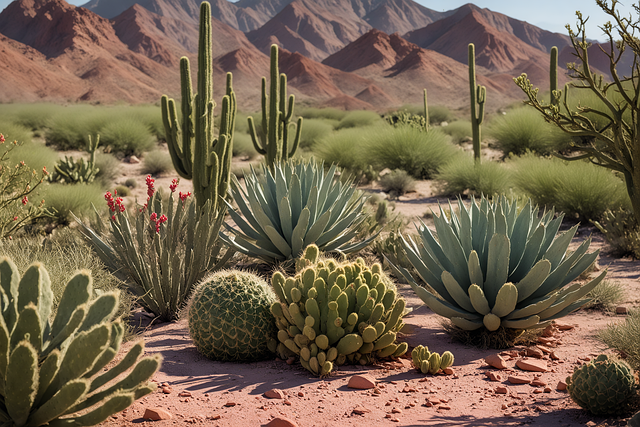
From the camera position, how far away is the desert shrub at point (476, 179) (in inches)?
484

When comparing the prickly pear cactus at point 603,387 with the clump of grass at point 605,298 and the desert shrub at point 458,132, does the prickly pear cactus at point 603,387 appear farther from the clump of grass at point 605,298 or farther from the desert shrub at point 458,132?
the desert shrub at point 458,132

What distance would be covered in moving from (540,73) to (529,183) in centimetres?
9049

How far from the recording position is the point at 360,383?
10.8 feet

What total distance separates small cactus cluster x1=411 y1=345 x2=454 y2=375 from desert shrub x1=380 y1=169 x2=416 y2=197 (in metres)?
9.85

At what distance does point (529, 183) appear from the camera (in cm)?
1078

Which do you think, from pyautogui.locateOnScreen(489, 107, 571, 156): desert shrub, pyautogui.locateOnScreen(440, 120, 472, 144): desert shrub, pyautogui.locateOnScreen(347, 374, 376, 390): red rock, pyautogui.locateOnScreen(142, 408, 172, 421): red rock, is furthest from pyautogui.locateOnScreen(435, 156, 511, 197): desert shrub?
pyautogui.locateOnScreen(440, 120, 472, 144): desert shrub

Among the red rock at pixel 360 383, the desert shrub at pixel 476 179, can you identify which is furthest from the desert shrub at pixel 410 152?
the red rock at pixel 360 383

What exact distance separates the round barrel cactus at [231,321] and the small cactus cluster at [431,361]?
3.27 ft

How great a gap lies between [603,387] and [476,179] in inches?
391

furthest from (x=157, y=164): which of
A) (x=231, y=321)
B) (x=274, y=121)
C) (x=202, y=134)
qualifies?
(x=231, y=321)

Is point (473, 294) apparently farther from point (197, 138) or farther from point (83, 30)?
point (83, 30)

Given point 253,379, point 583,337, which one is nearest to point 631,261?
point 583,337

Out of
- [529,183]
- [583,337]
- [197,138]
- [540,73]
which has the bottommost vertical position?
[583,337]

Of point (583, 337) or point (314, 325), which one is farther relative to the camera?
point (583, 337)
